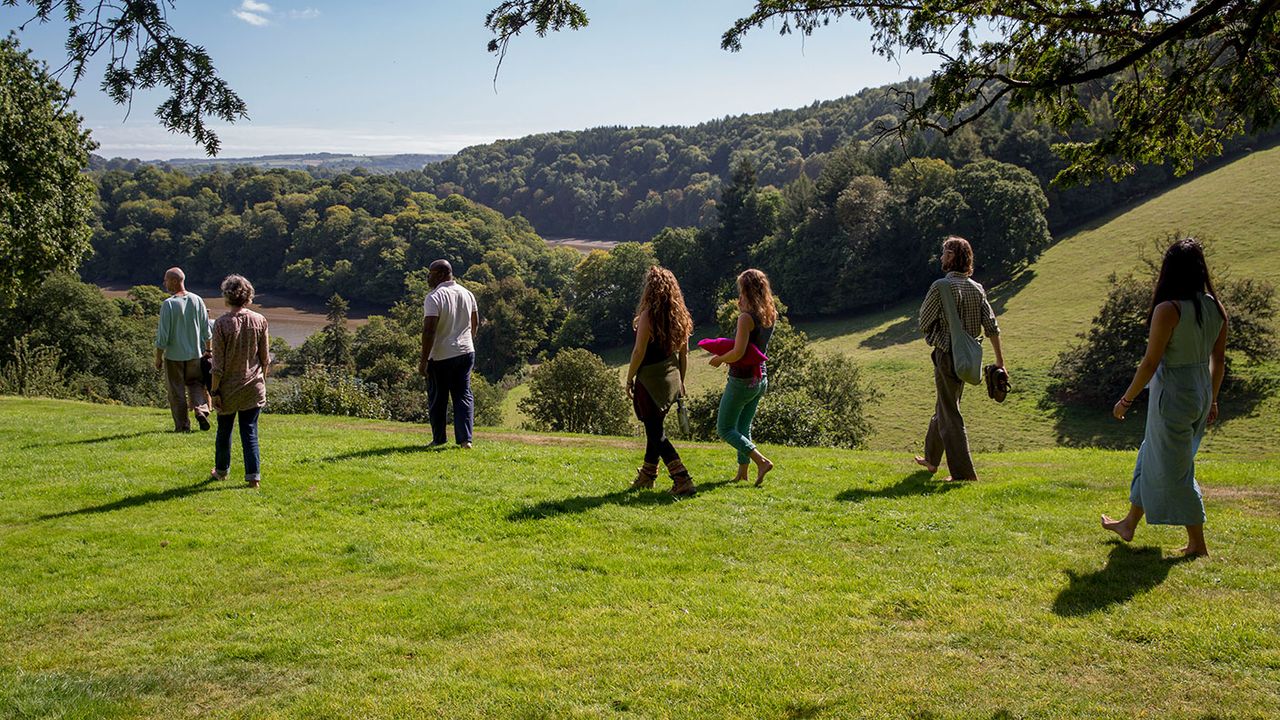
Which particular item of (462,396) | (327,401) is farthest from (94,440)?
(327,401)

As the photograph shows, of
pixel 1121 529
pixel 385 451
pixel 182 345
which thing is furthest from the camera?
Answer: pixel 182 345

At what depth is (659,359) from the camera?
29.8 feet

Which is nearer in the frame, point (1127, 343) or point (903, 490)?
point (903, 490)

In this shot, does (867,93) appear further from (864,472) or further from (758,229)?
(864,472)

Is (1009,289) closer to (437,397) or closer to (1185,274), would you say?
(437,397)

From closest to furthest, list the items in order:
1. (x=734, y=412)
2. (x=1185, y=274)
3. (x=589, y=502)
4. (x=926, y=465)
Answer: (x=1185, y=274)
(x=589, y=502)
(x=734, y=412)
(x=926, y=465)

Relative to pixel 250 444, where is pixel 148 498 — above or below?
below

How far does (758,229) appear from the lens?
95.7 metres

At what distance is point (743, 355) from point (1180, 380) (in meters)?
4.19

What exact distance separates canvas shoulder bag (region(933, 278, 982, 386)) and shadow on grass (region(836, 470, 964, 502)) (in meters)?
1.41

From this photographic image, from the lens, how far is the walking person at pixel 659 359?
8922 millimetres

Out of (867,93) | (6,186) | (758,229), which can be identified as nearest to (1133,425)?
(6,186)

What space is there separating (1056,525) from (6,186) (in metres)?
28.3

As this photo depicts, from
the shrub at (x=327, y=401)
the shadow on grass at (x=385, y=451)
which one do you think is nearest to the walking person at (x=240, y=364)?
the shadow on grass at (x=385, y=451)
